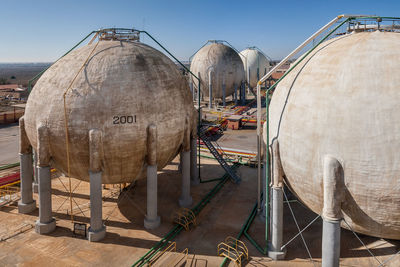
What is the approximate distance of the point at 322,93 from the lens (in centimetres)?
1362

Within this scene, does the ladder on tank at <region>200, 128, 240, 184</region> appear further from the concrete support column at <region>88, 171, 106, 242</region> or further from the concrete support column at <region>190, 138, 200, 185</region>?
the concrete support column at <region>88, 171, 106, 242</region>

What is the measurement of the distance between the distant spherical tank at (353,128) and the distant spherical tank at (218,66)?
1759 inches

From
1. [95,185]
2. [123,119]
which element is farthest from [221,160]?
[95,185]

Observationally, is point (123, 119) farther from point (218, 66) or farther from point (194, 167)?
point (218, 66)

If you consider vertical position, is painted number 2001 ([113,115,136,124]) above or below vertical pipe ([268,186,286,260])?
above

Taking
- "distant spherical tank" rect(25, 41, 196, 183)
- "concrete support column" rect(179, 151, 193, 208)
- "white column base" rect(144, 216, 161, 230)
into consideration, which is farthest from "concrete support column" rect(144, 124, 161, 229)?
"concrete support column" rect(179, 151, 193, 208)

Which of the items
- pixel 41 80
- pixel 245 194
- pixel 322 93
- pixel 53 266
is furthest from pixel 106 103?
pixel 245 194

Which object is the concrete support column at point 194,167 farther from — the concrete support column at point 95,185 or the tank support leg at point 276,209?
the tank support leg at point 276,209

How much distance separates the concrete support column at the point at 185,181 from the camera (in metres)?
22.3

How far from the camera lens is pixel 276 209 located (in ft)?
53.1

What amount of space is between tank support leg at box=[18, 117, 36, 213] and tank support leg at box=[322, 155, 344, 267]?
61.8 ft

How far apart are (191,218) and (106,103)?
941cm

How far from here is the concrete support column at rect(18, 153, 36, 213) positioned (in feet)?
69.5

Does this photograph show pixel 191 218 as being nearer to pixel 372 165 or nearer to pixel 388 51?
pixel 372 165
